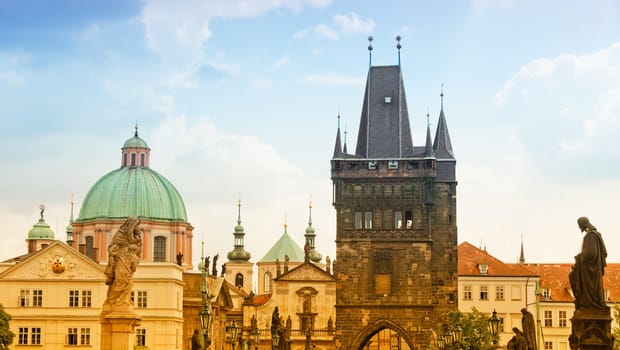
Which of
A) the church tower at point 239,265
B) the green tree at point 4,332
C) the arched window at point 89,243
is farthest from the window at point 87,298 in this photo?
the church tower at point 239,265

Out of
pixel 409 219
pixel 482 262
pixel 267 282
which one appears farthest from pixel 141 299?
pixel 267 282

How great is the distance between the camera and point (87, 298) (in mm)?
80062

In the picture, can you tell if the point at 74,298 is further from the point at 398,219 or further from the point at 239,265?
the point at 239,265

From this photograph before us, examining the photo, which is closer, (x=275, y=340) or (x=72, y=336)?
(x=275, y=340)

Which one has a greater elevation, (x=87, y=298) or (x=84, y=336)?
(x=87, y=298)

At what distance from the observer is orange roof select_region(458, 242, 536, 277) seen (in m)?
91.3

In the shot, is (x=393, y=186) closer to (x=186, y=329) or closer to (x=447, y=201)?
(x=447, y=201)

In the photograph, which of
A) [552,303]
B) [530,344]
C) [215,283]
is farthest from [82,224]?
[530,344]

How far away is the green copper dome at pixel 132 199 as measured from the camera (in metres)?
104

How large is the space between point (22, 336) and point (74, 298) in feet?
13.6

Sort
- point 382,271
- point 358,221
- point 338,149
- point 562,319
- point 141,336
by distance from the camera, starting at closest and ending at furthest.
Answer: point 141,336 → point 382,271 → point 358,221 → point 338,149 → point 562,319

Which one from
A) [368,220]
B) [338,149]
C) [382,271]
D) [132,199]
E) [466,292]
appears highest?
[338,149]

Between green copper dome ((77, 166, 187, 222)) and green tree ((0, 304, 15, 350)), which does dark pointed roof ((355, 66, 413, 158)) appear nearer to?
green copper dome ((77, 166, 187, 222))

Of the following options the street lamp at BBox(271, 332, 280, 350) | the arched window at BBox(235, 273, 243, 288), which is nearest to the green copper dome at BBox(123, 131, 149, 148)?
the arched window at BBox(235, 273, 243, 288)
